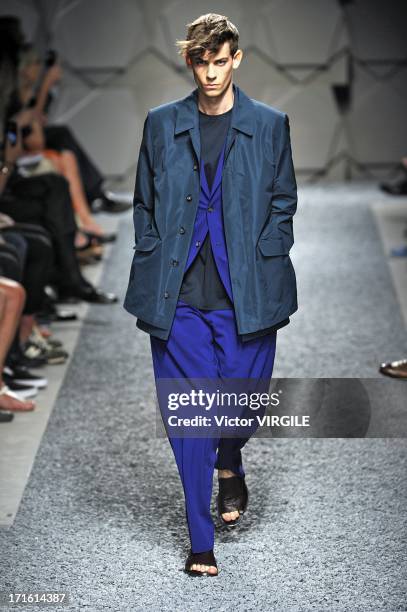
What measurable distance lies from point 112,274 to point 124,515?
3.29 m

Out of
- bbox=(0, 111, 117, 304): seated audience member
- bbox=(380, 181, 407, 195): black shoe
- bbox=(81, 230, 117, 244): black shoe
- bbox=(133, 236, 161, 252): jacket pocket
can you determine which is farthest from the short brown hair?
bbox=(380, 181, 407, 195): black shoe

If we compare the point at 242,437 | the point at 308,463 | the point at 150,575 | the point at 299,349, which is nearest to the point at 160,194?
the point at 242,437

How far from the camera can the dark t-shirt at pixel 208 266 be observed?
3.12m

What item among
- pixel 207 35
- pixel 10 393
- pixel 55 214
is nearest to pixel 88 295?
pixel 55 214

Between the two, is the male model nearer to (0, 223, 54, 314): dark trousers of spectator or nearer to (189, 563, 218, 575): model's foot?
(189, 563, 218, 575): model's foot

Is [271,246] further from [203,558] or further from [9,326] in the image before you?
[9,326]

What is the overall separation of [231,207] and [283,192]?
0.51ft

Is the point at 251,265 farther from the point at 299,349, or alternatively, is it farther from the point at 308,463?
the point at 299,349

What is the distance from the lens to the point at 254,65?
30.9ft

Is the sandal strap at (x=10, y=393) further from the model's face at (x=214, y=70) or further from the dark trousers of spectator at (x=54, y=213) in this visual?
the model's face at (x=214, y=70)

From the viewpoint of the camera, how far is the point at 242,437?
336 cm

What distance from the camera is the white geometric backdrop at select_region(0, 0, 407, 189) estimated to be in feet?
30.6

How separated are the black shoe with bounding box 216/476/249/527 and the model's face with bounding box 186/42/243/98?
45.0 inches

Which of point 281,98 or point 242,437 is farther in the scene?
point 281,98
